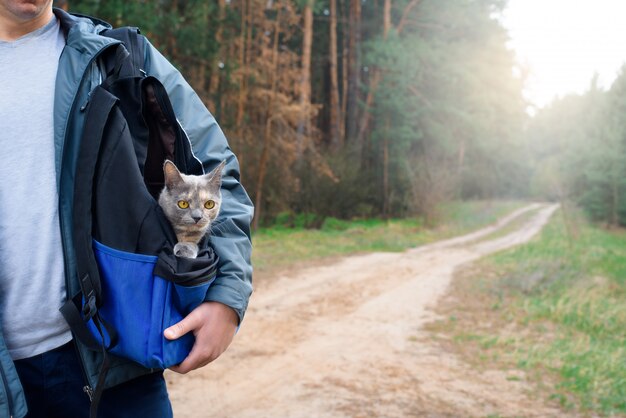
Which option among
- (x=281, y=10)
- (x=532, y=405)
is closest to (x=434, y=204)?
(x=281, y=10)

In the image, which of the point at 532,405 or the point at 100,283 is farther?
the point at 532,405

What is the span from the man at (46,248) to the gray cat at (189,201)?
0.27 feet

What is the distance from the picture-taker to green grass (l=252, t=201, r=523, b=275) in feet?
47.1

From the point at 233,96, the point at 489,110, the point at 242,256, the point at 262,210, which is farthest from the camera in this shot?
the point at 489,110

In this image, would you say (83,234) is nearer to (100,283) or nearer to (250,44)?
(100,283)

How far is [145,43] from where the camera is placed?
6.63 ft

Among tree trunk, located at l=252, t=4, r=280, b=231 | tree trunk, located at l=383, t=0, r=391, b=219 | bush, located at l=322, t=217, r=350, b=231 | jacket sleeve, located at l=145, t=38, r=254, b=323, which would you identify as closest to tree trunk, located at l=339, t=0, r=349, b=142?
tree trunk, located at l=383, t=0, r=391, b=219

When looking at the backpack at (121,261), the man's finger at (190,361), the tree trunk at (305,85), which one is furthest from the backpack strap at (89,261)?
the tree trunk at (305,85)

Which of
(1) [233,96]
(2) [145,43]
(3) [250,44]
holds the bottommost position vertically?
(2) [145,43]

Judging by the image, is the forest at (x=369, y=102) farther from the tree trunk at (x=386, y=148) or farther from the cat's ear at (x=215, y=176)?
the cat's ear at (x=215, y=176)

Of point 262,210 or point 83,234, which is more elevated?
point 83,234

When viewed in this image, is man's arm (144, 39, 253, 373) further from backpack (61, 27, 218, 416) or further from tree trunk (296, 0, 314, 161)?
tree trunk (296, 0, 314, 161)

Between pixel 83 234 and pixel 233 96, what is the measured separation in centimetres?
1764

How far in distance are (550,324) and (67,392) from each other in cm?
861
